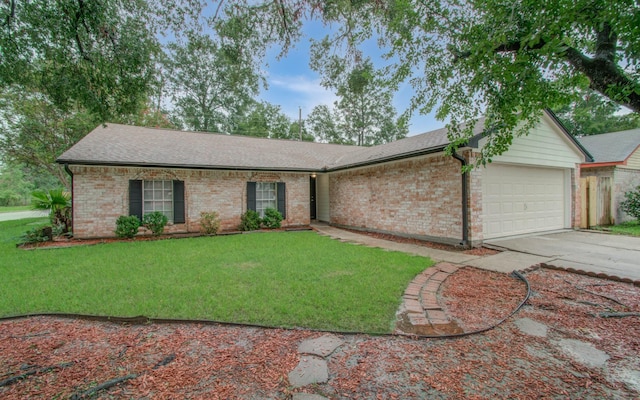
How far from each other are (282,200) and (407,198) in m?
5.22

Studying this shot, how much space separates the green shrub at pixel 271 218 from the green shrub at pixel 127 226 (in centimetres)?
424

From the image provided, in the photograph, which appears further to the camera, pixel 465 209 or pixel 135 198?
pixel 135 198

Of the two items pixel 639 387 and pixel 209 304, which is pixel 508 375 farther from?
pixel 209 304

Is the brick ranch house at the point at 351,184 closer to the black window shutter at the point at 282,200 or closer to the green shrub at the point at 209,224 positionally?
the black window shutter at the point at 282,200

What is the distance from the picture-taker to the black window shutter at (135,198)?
912 centimetres

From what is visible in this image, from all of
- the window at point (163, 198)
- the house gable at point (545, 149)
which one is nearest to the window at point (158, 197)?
the window at point (163, 198)

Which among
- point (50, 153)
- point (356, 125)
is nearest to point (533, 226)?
point (356, 125)

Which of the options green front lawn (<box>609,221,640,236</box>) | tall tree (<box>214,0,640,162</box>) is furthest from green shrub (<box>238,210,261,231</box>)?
green front lawn (<box>609,221,640,236</box>)

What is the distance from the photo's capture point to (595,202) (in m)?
9.80

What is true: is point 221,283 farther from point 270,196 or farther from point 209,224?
point 270,196

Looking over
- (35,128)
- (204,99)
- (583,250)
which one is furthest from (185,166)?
(204,99)

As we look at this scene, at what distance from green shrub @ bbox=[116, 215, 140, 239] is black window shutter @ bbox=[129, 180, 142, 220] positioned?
0.33 m

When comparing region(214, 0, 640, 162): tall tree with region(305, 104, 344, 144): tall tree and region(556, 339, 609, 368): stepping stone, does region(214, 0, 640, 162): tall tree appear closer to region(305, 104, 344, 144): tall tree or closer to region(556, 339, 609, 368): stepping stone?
region(556, 339, 609, 368): stepping stone

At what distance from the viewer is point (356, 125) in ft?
92.8
